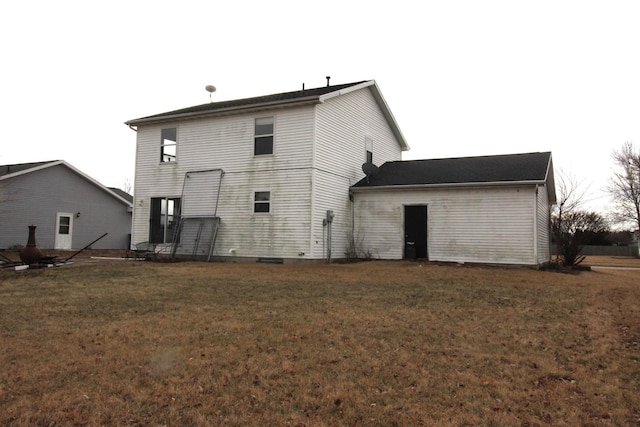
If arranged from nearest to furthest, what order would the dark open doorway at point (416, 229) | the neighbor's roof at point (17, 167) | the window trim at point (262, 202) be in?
1. the window trim at point (262, 202)
2. the dark open doorway at point (416, 229)
3. the neighbor's roof at point (17, 167)

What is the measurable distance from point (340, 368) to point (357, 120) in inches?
603

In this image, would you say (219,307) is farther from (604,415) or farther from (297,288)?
(604,415)

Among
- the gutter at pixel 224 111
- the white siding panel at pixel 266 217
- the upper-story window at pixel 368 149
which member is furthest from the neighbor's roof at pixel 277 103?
the white siding panel at pixel 266 217

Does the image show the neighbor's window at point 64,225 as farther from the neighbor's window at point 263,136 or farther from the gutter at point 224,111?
the neighbor's window at point 263,136

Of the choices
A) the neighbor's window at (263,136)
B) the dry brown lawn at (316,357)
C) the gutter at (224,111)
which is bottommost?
the dry brown lawn at (316,357)

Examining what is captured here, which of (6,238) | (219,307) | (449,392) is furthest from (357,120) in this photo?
(6,238)

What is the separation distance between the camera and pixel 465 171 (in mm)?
17250

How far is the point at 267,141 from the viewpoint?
17.0m

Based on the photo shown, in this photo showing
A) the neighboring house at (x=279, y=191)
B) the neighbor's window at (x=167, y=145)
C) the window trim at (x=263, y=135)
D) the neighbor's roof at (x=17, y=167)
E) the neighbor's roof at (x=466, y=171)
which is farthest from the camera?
the neighbor's roof at (x=17, y=167)

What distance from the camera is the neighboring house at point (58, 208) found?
2378cm

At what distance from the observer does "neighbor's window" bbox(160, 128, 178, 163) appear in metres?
19.0

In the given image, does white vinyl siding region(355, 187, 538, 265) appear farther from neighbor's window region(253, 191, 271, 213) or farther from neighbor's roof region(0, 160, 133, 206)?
neighbor's roof region(0, 160, 133, 206)

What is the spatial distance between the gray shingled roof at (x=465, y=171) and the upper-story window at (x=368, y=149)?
66 cm

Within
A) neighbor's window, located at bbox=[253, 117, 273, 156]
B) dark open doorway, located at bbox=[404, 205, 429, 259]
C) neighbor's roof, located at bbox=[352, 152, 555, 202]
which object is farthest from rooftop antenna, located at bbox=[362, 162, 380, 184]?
neighbor's window, located at bbox=[253, 117, 273, 156]
